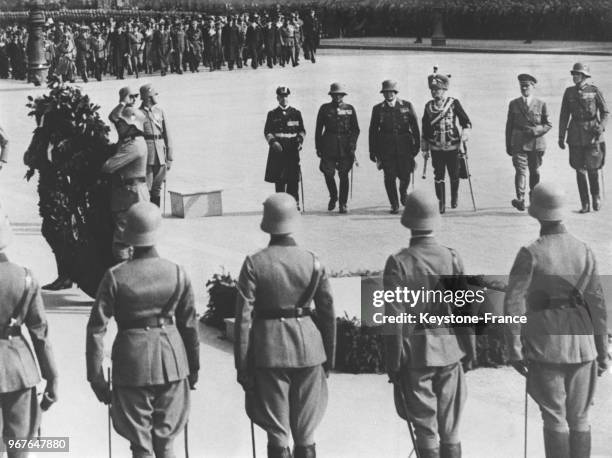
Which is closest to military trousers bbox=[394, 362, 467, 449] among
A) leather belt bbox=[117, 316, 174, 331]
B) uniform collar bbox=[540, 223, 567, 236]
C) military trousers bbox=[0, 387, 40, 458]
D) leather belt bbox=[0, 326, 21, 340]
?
uniform collar bbox=[540, 223, 567, 236]

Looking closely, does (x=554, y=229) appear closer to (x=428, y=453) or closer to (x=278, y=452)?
(x=428, y=453)

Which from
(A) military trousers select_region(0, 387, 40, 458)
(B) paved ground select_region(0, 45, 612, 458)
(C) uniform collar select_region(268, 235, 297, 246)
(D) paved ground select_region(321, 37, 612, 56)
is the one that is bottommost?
(D) paved ground select_region(321, 37, 612, 56)

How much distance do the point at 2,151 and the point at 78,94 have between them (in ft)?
13.2

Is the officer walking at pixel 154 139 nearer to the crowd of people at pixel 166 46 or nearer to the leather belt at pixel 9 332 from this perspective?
the leather belt at pixel 9 332

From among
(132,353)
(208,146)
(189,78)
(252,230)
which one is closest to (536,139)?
(252,230)

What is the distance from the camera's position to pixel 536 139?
15.6m

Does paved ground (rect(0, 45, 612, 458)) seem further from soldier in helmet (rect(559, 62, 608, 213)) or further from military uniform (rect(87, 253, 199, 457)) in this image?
military uniform (rect(87, 253, 199, 457))

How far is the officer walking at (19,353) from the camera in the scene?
23.0 ft

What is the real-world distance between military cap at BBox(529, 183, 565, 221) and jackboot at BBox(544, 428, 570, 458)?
119 centimetres

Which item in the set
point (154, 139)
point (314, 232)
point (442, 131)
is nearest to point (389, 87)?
point (442, 131)

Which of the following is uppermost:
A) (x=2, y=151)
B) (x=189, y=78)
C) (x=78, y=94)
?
(x=78, y=94)

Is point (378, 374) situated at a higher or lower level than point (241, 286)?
lower

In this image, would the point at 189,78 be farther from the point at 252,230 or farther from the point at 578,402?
the point at 578,402

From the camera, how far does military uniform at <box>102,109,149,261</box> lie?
36.5 ft
